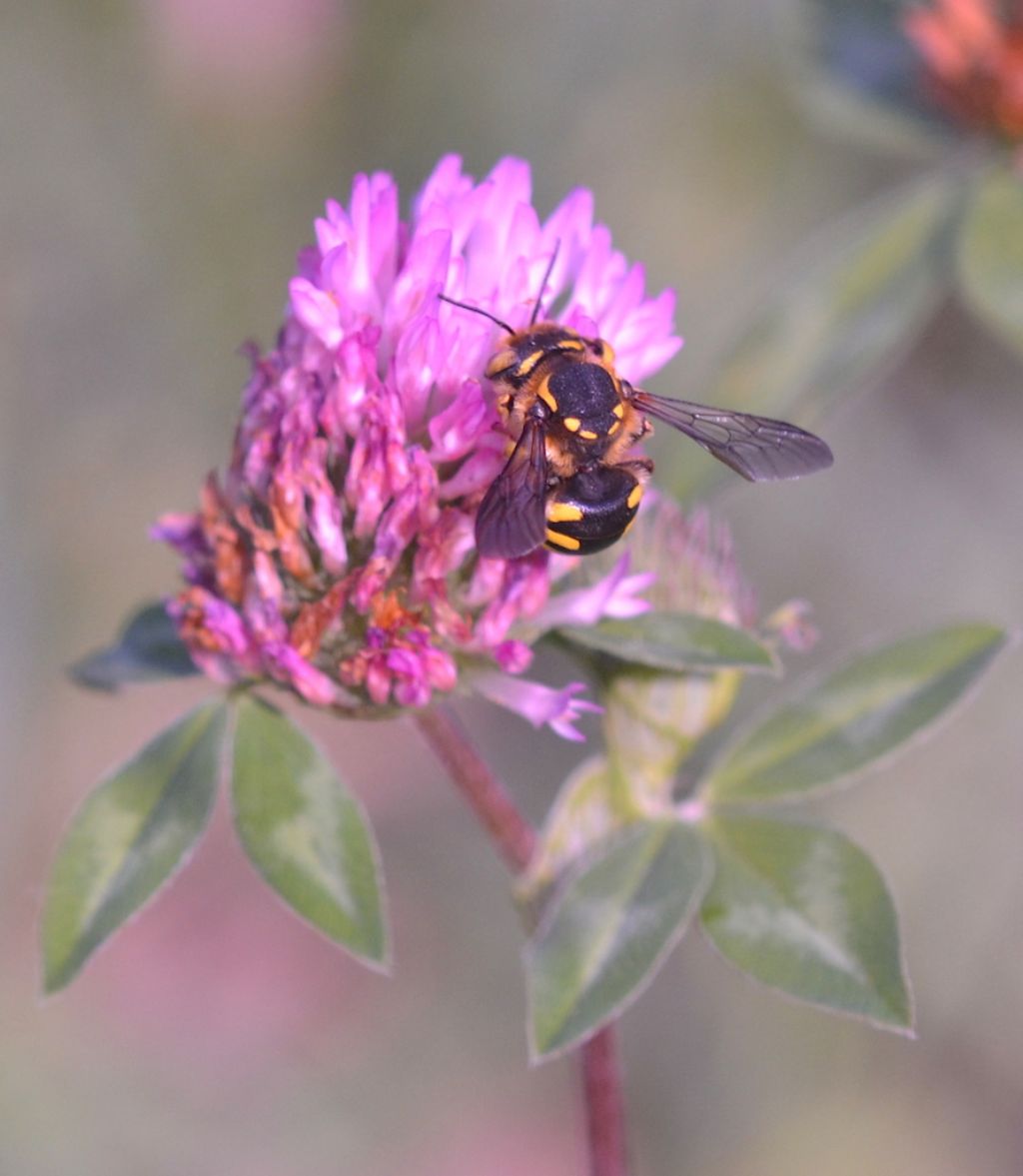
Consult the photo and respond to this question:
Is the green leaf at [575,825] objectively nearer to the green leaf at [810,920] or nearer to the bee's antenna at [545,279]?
the green leaf at [810,920]

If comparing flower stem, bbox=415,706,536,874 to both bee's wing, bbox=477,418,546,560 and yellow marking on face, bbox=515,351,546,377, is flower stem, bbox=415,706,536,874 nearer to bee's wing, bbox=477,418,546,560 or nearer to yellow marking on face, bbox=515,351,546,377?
bee's wing, bbox=477,418,546,560

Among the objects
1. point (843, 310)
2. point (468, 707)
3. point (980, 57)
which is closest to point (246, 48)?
point (468, 707)

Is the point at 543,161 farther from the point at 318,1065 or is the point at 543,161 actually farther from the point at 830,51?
the point at 318,1065

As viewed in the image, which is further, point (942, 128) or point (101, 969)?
point (101, 969)

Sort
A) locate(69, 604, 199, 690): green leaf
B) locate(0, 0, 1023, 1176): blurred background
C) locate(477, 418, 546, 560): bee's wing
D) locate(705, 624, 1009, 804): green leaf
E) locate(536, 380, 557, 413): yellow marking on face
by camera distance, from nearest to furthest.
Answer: locate(477, 418, 546, 560): bee's wing, locate(536, 380, 557, 413): yellow marking on face, locate(705, 624, 1009, 804): green leaf, locate(69, 604, 199, 690): green leaf, locate(0, 0, 1023, 1176): blurred background

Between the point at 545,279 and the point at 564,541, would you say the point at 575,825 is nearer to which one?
the point at 564,541

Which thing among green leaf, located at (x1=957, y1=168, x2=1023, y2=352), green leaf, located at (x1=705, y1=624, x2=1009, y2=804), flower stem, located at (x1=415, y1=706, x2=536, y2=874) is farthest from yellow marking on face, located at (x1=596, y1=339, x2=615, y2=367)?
green leaf, located at (x1=957, y1=168, x2=1023, y2=352)

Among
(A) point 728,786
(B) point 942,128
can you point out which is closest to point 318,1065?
(A) point 728,786
